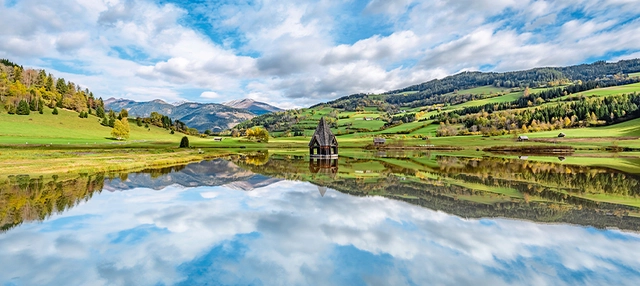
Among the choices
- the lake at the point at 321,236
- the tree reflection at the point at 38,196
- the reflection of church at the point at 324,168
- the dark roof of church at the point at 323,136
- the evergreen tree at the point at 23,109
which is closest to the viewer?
the lake at the point at 321,236

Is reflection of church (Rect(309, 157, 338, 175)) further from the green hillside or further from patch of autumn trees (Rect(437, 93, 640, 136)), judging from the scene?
patch of autumn trees (Rect(437, 93, 640, 136))

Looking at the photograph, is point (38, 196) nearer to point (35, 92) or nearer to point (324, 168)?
point (324, 168)

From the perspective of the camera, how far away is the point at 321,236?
11094mm

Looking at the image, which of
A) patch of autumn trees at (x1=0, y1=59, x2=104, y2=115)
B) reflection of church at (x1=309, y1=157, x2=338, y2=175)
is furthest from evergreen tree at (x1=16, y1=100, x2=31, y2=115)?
reflection of church at (x1=309, y1=157, x2=338, y2=175)

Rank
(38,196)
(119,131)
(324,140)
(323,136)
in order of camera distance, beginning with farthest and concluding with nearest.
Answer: (119,131)
(323,136)
(324,140)
(38,196)

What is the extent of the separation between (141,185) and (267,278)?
19.3 metres

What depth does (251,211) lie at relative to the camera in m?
15.0

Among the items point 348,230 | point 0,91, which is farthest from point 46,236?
point 0,91

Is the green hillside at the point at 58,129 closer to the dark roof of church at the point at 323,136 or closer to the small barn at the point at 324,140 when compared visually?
the small barn at the point at 324,140

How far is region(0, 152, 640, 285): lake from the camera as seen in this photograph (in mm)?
8016

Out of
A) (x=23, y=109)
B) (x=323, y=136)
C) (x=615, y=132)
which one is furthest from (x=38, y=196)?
(x=23, y=109)

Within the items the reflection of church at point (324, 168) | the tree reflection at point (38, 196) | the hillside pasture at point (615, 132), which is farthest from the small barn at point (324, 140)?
the hillside pasture at point (615, 132)

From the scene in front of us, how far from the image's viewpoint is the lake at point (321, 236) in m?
8.02

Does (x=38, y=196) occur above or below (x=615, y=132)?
below
